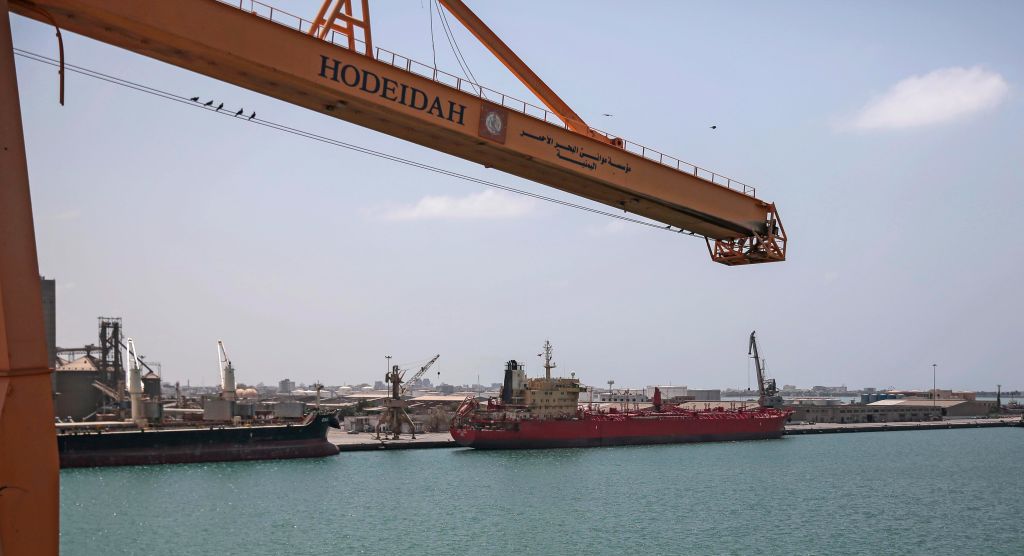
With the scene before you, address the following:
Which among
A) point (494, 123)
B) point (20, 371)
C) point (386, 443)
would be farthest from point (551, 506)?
point (386, 443)

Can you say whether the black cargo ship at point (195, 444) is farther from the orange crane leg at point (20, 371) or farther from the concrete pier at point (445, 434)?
the orange crane leg at point (20, 371)

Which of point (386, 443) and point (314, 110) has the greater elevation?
point (314, 110)

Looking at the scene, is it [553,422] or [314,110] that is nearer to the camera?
[314,110]

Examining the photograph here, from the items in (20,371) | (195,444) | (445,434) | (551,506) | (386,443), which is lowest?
(445,434)

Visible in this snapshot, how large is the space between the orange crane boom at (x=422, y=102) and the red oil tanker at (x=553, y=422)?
2926 cm

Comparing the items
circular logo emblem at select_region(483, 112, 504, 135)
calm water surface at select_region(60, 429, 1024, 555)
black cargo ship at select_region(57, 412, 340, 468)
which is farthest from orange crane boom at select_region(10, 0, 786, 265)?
black cargo ship at select_region(57, 412, 340, 468)

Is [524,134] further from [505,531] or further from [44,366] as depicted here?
[505,531]

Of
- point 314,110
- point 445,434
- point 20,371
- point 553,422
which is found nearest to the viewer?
point 20,371

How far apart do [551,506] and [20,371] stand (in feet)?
67.3

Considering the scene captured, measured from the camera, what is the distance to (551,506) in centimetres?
2502

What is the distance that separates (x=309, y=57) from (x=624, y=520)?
52.4ft

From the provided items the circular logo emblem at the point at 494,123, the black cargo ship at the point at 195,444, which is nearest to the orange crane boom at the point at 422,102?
the circular logo emblem at the point at 494,123

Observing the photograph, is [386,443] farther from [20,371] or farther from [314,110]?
[20,371]

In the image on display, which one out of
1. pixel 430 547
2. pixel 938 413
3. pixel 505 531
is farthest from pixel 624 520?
pixel 938 413
